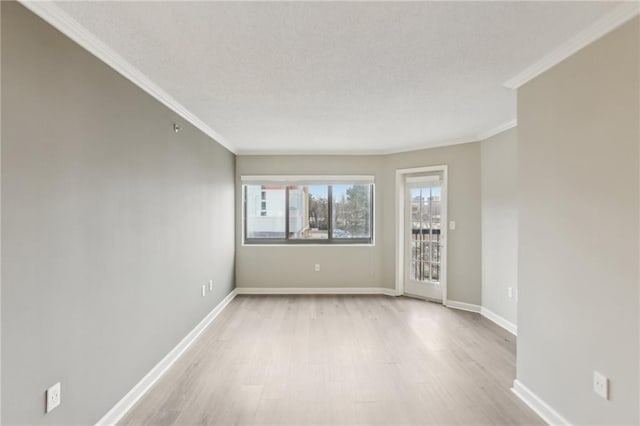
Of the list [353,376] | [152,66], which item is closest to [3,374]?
[152,66]

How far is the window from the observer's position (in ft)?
17.0

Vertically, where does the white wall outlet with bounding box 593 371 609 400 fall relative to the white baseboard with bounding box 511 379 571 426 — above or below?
above

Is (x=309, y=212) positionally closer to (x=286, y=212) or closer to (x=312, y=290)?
(x=286, y=212)

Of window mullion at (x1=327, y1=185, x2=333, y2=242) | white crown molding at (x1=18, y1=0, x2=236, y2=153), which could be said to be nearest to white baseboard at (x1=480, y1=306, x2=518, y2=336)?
window mullion at (x1=327, y1=185, x2=333, y2=242)

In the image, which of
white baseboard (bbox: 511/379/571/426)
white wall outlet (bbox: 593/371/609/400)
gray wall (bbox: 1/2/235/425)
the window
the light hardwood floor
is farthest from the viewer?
the window

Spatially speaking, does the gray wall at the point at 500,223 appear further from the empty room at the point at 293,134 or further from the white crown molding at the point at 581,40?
the white crown molding at the point at 581,40

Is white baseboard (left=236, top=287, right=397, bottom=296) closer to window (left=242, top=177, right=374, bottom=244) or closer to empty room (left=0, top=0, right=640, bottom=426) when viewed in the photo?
window (left=242, top=177, right=374, bottom=244)

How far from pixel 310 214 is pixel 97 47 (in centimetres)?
376

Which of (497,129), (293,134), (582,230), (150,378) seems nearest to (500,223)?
(497,129)

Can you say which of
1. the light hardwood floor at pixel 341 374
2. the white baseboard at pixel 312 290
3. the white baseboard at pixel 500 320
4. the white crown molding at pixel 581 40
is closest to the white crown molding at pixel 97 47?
the light hardwood floor at pixel 341 374

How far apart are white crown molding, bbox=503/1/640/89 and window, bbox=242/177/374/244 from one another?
3.13 meters

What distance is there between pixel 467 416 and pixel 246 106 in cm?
301

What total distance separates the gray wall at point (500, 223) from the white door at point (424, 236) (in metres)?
0.60

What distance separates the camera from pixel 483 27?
1.63 m
